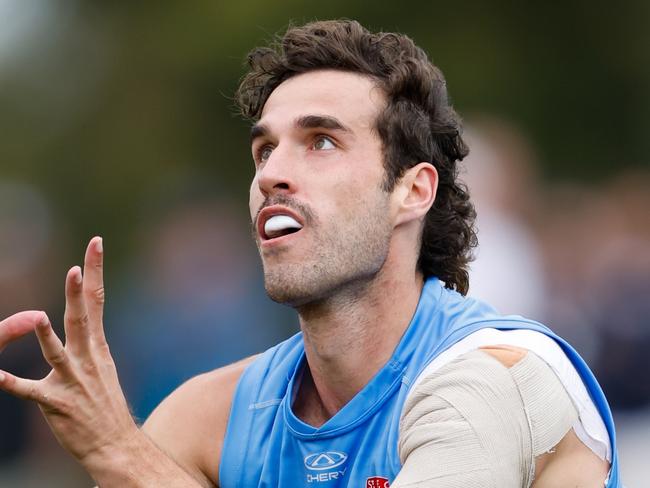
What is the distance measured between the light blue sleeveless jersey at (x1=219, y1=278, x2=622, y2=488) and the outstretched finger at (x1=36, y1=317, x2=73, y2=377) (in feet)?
3.37

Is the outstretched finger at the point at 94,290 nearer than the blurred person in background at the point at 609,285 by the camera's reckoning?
Yes

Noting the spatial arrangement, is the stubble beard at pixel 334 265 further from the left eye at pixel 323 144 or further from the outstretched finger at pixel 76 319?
the outstretched finger at pixel 76 319

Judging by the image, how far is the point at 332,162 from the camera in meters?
4.44

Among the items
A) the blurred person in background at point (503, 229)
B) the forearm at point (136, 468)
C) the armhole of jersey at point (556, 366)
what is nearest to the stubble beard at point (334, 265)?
the armhole of jersey at point (556, 366)

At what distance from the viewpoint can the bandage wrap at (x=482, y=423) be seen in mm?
3652

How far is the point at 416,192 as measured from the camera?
15.5ft

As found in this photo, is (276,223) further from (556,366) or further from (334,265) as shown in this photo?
(556,366)

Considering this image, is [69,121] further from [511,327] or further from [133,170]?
[511,327]

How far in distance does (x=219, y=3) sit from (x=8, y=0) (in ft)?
9.23

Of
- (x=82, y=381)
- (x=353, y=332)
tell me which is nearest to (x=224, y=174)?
(x=353, y=332)

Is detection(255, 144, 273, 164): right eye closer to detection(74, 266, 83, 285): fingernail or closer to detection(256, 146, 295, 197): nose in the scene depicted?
detection(256, 146, 295, 197): nose

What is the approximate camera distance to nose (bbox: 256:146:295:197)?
4367 millimetres

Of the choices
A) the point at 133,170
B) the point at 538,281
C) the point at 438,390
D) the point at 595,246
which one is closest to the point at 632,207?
the point at 595,246

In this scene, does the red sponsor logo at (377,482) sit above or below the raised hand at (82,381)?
below
